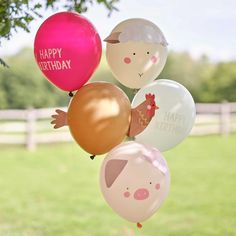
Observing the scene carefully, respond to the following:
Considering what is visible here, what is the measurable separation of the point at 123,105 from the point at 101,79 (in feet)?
19.9

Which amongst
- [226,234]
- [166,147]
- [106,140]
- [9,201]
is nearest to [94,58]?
[106,140]

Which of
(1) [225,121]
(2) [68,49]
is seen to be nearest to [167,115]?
(2) [68,49]

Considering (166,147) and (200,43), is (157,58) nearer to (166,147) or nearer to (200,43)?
(166,147)

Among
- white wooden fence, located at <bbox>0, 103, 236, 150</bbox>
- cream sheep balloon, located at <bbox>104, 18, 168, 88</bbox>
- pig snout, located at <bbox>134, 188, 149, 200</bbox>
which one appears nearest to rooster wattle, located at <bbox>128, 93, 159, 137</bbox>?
cream sheep balloon, located at <bbox>104, 18, 168, 88</bbox>

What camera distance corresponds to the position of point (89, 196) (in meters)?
5.35

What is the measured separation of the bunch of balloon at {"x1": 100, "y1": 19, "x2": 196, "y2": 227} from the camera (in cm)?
187

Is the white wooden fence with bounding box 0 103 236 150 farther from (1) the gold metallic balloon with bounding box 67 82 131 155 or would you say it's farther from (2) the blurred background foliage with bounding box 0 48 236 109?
(1) the gold metallic balloon with bounding box 67 82 131 155

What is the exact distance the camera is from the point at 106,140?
1937 millimetres

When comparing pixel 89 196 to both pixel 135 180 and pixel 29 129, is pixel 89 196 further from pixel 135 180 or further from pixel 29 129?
pixel 135 180

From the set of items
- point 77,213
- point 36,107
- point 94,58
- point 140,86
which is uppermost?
point 94,58

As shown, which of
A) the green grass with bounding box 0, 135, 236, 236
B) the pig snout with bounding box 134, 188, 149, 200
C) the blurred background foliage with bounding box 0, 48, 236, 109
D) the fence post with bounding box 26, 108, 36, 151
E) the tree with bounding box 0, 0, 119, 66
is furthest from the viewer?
the blurred background foliage with bounding box 0, 48, 236, 109

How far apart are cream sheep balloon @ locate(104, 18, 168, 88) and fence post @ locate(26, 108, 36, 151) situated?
5504 millimetres

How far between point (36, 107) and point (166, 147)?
6329 millimetres

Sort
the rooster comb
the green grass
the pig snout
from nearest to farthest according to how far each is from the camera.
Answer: the pig snout → the rooster comb → the green grass
